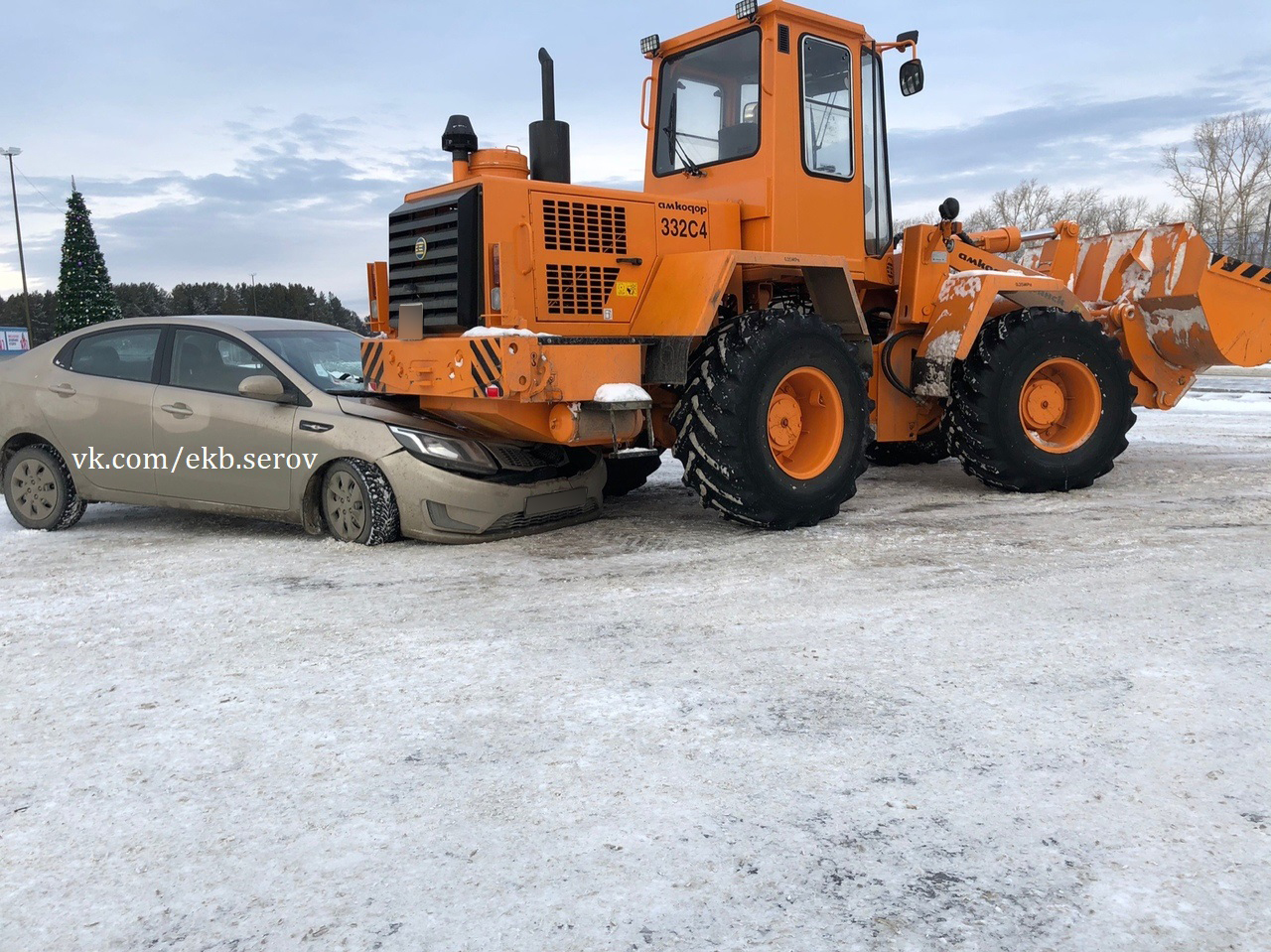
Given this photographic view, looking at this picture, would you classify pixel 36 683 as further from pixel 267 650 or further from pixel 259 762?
pixel 259 762

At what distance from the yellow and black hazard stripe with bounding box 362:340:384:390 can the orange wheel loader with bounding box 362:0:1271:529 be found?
0.08 ft

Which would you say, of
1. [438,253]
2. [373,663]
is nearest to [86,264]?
[438,253]

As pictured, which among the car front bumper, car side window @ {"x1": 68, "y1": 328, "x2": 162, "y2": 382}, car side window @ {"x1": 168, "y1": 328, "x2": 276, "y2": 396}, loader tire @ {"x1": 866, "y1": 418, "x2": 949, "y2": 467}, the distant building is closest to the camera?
the car front bumper

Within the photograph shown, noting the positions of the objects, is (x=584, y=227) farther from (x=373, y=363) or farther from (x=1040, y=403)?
(x=1040, y=403)

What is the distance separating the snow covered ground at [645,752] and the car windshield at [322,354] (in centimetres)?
154

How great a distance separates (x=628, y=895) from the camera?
2.29m

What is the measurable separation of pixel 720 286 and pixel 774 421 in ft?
3.19

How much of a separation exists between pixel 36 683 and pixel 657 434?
4.13 meters

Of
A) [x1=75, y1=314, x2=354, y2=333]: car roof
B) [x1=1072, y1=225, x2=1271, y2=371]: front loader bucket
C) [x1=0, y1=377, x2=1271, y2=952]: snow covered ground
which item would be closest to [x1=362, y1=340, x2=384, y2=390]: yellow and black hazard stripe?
[x1=75, y1=314, x2=354, y2=333]: car roof

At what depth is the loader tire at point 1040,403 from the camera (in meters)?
7.38

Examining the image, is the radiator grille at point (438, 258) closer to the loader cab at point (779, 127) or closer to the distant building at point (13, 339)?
the loader cab at point (779, 127)

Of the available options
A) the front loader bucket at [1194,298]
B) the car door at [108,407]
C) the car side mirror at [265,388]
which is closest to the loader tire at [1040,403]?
the front loader bucket at [1194,298]

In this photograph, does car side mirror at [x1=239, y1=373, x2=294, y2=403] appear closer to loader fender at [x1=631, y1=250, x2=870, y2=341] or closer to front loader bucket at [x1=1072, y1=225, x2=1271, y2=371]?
loader fender at [x1=631, y1=250, x2=870, y2=341]

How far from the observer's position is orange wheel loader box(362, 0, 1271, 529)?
6.00m
